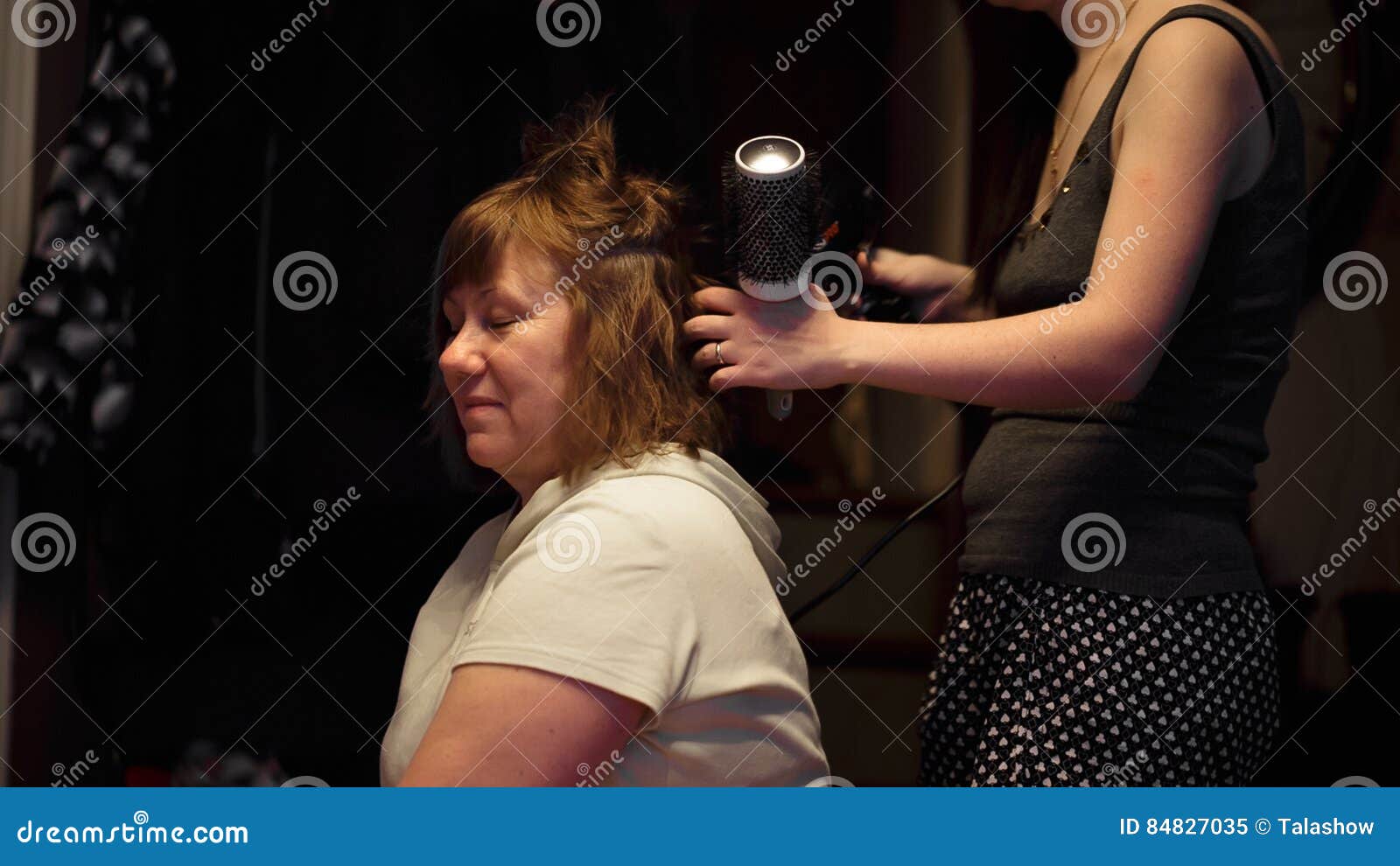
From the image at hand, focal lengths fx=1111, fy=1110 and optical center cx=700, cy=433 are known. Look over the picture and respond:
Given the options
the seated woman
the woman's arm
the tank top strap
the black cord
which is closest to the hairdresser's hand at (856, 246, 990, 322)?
the black cord

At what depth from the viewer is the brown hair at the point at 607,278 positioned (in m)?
1.17

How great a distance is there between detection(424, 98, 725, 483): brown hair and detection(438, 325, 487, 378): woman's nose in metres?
0.06

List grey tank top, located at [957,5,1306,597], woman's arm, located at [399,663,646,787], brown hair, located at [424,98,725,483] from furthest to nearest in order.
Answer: brown hair, located at [424,98,725,483] < grey tank top, located at [957,5,1306,597] < woman's arm, located at [399,663,646,787]

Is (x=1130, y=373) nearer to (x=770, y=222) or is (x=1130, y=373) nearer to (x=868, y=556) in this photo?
(x=770, y=222)

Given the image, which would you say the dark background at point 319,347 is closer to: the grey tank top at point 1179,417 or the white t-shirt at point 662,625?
the white t-shirt at point 662,625

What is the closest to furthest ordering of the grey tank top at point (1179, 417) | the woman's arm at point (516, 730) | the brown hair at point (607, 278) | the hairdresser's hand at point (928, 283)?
the woman's arm at point (516, 730)
the grey tank top at point (1179, 417)
the brown hair at point (607, 278)
the hairdresser's hand at point (928, 283)

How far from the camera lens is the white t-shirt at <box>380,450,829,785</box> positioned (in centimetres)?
95

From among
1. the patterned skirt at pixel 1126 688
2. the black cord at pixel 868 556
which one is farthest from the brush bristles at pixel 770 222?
the black cord at pixel 868 556

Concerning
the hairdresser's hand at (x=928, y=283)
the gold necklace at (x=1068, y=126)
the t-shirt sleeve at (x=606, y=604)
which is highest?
the gold necklace at (x=1068, y=126)

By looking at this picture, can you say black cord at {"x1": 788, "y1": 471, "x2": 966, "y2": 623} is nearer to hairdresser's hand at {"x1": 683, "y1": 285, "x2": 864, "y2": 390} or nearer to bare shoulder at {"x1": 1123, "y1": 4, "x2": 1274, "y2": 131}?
hairdresser's hand at {"x1": 683, "y1": 285, "x2": 864, "y2": 390}

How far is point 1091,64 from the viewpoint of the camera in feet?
3.97

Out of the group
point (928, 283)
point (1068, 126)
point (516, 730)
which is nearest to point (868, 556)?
point (928, 283)

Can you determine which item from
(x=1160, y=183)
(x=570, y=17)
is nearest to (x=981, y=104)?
(x=570, y=17)

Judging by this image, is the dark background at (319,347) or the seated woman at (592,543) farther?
the dark background at (319,347)
